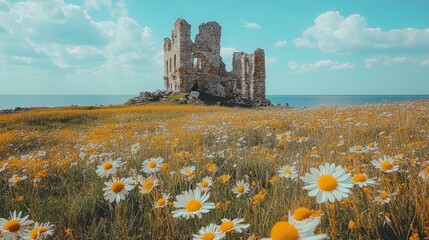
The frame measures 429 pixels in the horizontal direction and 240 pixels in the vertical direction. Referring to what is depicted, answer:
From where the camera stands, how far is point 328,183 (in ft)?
4.18

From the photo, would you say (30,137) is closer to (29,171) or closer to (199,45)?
(29,171)

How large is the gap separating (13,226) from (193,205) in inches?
45.8

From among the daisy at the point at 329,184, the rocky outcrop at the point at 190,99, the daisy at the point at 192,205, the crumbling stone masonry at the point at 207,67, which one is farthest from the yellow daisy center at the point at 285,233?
the crumbling stone masonry at the point at 207,67

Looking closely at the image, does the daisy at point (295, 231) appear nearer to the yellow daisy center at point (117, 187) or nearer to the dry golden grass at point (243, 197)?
the dry golden grass at point (243, 197)

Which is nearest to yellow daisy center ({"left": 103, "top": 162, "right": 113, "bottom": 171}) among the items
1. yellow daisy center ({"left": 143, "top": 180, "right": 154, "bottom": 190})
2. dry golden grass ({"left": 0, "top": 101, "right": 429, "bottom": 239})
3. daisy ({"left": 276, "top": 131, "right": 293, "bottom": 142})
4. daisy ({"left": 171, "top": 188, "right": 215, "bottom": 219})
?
dry golden grass ({"left": 0, "top": 101, "right": 429, "bottom": 239})

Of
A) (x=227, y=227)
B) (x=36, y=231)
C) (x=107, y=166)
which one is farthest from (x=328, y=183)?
(x=107, y=166)

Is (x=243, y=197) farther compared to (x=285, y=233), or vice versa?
(x=243, y=197)

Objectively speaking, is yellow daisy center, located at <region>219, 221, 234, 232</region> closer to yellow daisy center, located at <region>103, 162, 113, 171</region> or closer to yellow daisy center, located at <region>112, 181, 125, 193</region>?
yellow daisy center, located at <region>112, 181, 125, 193</region>

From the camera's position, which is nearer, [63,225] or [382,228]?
[382,228]

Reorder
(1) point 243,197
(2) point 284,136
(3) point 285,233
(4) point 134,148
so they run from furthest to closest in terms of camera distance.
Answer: (2) point 284,136, (4) point 134,148, (1) point 243,197, (3) point 285,233

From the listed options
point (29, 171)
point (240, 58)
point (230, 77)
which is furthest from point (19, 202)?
point (240, 58)

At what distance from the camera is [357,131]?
18.7ft

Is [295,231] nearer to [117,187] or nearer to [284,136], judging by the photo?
[117,187]

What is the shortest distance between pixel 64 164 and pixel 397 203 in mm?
4634
